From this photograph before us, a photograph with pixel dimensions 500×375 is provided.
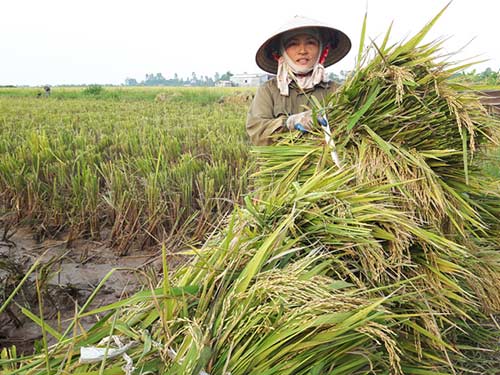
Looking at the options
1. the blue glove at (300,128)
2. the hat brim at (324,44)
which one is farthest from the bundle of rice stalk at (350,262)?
the hat brim at (324,44)

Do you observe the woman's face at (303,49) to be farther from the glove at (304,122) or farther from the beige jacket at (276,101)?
the glove at (304,122)

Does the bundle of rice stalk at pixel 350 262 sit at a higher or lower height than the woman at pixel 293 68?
lower

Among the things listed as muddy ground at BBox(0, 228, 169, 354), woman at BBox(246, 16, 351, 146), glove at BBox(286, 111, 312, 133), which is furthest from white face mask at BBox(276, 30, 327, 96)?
muddy ground at BBox(0, 228, 169, 354)

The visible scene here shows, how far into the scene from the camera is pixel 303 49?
2.48 m

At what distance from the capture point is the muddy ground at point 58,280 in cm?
208

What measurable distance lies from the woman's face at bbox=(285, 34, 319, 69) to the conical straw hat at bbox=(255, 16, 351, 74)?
0.07m

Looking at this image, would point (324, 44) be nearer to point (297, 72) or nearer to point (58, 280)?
point (297, 72)

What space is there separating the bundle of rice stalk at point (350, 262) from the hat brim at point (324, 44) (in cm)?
81

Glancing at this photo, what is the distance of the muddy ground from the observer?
208 cm

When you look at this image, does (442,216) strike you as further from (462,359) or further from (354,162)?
(462,359)

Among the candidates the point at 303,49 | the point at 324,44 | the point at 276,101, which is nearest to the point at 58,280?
the point at 276,101

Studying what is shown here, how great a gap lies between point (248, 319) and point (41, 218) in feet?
9.55

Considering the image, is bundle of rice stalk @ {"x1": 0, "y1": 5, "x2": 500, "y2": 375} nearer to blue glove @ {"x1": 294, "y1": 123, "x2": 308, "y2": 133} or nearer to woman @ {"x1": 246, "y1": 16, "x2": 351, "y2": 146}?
blue glove @ {"x1": 294, "y1": 123, "x2": 308, "y2": 133}

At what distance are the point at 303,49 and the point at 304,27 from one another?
13 cm
